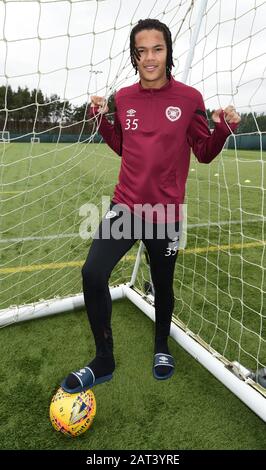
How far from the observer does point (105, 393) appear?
5.94 ft

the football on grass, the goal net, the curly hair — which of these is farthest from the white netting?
the football on grass

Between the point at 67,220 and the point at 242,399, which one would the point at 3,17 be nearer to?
the point at 242,399

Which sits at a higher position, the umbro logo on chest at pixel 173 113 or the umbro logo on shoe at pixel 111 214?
the umbro logo on chest at pixel 173 113

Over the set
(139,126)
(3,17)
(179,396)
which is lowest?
(179,396)

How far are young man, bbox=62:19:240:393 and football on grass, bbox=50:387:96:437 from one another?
5 cm

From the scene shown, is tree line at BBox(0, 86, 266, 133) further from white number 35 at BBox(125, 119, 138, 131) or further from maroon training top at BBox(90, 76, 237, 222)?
white number 35 at BBox(125, 119, 138, 131)

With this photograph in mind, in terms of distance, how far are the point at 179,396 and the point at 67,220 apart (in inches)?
128

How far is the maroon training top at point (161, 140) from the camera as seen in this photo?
159 centimetres

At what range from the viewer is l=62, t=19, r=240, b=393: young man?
1.57 meters

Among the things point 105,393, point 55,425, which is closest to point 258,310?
point 105,393

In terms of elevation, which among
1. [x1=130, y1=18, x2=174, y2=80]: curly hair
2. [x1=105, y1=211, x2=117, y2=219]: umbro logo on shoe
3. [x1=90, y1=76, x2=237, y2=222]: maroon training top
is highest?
[x1=130, y1=18, x2=174, y2=80]: curly hair

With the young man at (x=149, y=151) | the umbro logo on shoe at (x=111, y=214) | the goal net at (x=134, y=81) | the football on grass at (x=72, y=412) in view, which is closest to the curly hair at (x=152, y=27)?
the young man at (x=149, y=151)

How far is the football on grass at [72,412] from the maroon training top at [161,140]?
0.86m

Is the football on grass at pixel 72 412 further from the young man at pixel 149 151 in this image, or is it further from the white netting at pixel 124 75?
the white netting at pixel 124 75
